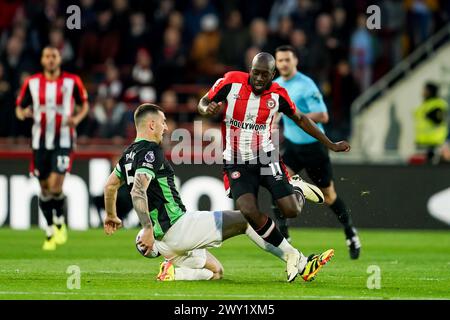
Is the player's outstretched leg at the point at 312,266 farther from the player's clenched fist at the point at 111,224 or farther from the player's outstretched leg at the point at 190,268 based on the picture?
the player's clenched fist at the point at 111,224

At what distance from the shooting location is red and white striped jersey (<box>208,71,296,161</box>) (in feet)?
35.4

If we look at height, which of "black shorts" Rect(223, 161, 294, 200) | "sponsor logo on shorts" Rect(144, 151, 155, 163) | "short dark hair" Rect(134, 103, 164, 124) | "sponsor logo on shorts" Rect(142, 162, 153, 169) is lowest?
"black shorts" Rect(223, 161, 294, 200)

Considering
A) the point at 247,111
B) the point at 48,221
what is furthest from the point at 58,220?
the point at 247,111

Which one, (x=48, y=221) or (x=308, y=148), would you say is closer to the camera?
(x=308, y=148)

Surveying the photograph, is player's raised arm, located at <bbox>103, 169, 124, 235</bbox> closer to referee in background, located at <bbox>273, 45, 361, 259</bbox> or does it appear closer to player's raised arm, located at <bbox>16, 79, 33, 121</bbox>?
referee in background, located at <bbox>273, 45, 361, 259</bbox>

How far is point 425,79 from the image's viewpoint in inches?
824

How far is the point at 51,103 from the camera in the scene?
15.0 m

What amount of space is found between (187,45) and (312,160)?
26.3 ft

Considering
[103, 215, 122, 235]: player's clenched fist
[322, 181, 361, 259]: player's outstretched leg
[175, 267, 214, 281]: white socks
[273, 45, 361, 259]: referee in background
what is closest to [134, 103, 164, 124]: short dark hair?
[103, 215, 122, 235]: player's clenched fist

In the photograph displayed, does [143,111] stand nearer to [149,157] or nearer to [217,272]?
[149,157]

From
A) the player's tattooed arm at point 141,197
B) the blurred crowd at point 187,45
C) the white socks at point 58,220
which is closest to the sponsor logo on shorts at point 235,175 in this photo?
the player's tattooed arm at point 141,197
